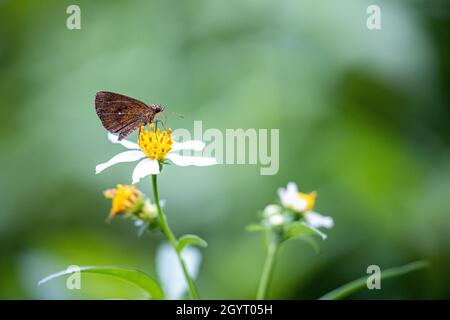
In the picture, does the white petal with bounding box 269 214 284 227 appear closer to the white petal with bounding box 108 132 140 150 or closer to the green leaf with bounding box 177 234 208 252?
the green leaf with bounding box 177 234 208 252

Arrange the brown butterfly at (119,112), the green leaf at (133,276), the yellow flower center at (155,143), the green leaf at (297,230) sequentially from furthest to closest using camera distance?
the brown butterfly at (119,112)
the yellow flower center at (155,143)
the green leaf at (297,230)
the green leaf at (133,276)

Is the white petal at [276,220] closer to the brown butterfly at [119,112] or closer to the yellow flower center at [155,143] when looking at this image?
the yellow flower center at [155,143]

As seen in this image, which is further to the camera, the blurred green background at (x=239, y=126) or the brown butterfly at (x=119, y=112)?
the blurred green background at (x=239, y=126)

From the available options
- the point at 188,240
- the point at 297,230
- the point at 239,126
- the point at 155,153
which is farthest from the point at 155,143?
the point at 239,126

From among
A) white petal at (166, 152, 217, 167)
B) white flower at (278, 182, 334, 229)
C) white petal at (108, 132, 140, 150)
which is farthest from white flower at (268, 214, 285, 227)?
white petal at (108, 132, 140, 150)

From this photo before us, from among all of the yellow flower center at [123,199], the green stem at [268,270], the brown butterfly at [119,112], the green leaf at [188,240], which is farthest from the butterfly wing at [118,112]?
the green stem at [268,270]

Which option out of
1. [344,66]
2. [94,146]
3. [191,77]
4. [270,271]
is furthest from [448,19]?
[270,271]

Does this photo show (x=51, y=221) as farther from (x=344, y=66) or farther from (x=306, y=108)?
(x=344, y=66)
